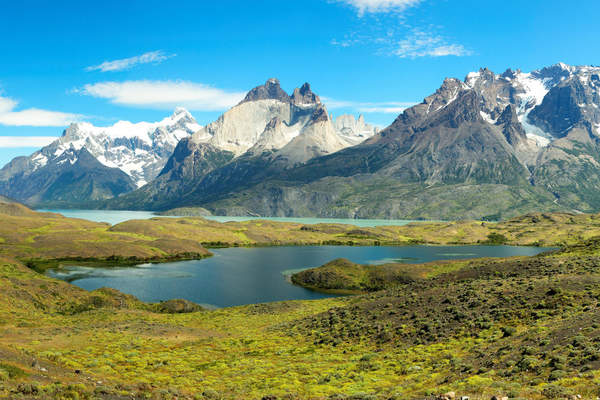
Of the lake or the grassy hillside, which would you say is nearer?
the grassy hillside

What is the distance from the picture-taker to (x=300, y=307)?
97.9 m

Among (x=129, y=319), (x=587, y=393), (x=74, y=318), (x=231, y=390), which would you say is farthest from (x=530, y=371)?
(x=74, y=318)

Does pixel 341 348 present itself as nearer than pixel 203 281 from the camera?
Yes

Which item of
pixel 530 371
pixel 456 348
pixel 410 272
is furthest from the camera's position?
pixel 410 272

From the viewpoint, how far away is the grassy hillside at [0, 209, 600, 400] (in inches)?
1202

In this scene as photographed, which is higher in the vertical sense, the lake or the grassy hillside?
the grassy hillside

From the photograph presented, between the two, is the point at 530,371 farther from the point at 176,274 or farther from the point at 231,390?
the point at 176,274

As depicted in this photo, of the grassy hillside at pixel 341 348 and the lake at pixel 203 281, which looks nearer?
the grassy hillside at pixel 341 348

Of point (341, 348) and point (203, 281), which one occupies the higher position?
point (341, 348)

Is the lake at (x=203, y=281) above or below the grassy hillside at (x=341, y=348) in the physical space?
below

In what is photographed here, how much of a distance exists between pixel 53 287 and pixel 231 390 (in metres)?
82.1

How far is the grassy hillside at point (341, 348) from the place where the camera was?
100 ft

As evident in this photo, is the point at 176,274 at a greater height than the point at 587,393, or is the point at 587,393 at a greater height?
the point at 587,393

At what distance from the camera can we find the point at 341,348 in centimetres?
5294
